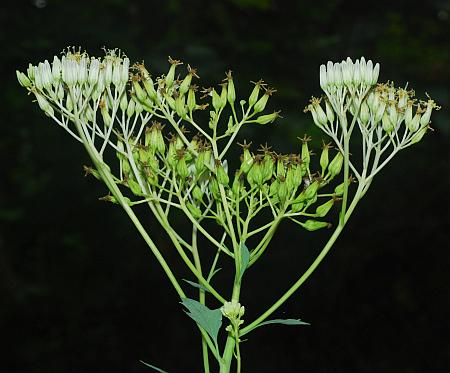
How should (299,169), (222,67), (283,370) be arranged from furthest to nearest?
(283,370) < (222,67) < (299,169)

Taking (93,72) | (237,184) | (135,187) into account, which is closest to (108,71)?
(93,72)

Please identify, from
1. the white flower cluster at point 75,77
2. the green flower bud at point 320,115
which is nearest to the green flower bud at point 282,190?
the green flower bud at point 320,115

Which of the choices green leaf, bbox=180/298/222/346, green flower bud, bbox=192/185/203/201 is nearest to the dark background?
green flower bud, bbox=192/185/203/201

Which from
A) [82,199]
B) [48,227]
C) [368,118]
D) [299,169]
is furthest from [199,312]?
[48,227]

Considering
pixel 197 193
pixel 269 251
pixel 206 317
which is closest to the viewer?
pixel 206 317

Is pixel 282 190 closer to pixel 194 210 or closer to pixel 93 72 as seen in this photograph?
pixel 194 210

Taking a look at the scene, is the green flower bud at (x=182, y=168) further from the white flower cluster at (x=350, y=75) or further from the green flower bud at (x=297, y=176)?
the white flower cluster at (x=350, y=75)

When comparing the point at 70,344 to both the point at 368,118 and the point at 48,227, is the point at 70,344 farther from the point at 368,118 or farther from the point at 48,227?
the point at 368,118
